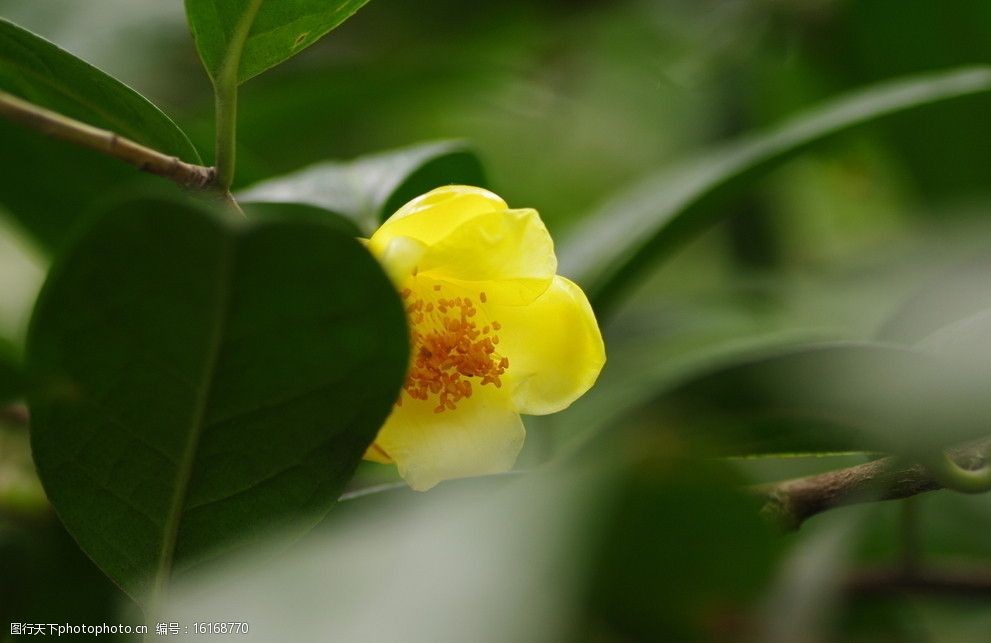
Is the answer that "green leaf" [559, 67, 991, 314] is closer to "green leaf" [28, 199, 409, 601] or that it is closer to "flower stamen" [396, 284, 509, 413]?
"flower stamen" [396, 284, 509, 413]

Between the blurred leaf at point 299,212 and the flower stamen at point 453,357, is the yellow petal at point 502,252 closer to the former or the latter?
the flower stamen at point 453,357

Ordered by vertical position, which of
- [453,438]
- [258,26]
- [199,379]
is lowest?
[453,438]

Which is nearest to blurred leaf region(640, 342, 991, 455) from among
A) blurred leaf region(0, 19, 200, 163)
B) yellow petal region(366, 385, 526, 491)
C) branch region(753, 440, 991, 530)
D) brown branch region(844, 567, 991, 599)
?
branch region(753, 440, 991, 530)

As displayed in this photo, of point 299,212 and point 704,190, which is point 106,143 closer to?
point 299,212

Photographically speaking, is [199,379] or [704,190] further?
[704,190]

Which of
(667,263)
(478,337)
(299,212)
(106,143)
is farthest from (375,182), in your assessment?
(667,263)

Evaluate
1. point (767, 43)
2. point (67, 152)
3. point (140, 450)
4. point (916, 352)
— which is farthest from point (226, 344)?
point (767, 43)
